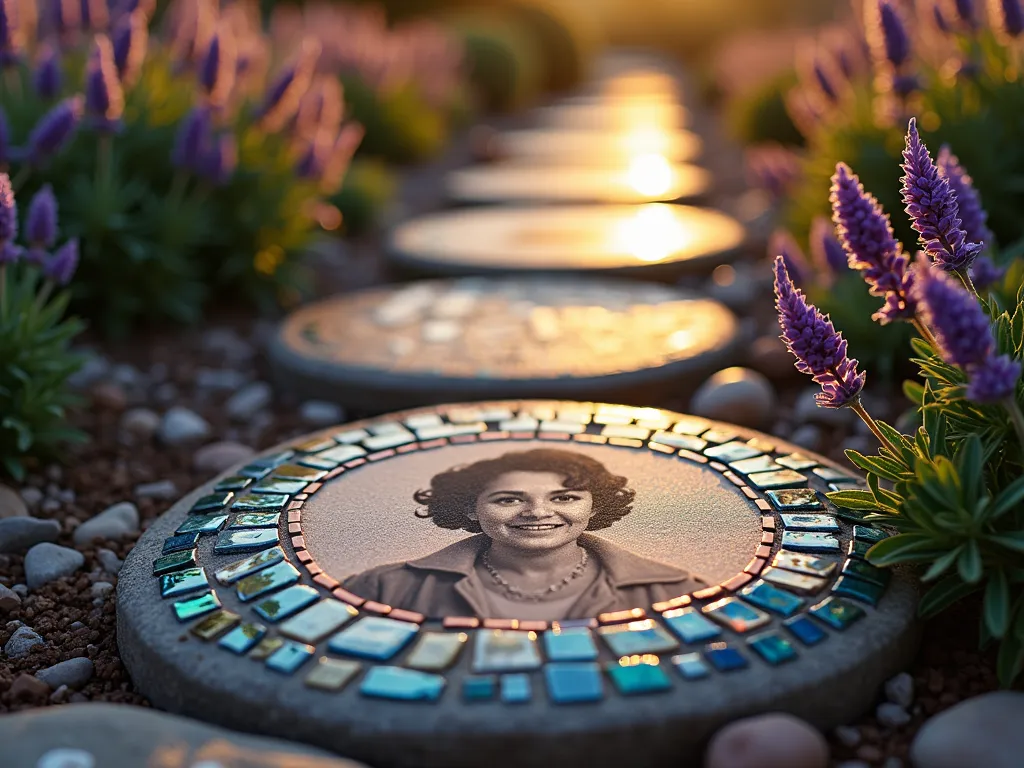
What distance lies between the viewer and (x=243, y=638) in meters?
2.14

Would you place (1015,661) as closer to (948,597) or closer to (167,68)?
(948,597)

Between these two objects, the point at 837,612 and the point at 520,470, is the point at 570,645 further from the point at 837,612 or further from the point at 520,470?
the point at 520,470

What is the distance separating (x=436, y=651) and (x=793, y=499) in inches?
42.7

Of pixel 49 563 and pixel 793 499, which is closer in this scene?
pixel 793 499

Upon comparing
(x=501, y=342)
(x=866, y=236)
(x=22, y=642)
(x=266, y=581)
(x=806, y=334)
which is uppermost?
(x=866, y=236)

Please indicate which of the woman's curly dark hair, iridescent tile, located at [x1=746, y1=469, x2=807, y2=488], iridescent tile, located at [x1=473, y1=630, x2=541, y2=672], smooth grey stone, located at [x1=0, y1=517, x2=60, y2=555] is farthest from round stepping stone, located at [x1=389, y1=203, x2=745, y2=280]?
iridescent tile, located at [x1=473, y1=630, x2=541, y2=672]

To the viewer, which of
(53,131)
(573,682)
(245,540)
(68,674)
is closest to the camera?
(573,682)

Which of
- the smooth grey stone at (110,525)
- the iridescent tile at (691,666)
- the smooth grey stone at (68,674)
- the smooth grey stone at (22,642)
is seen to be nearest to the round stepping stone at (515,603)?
the iridescent tile at (691,666)

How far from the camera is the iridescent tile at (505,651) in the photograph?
201 centimetres

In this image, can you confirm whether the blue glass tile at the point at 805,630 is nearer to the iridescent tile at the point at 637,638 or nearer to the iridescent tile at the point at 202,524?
the iridescent tile at the point at 637,638

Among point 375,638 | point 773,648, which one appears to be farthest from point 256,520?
point 773,648

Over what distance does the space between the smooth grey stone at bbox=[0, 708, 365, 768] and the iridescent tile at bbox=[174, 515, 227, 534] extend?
0.70m

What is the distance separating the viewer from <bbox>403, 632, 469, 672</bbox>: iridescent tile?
2.02 meters

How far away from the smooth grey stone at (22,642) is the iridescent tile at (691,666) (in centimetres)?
155
